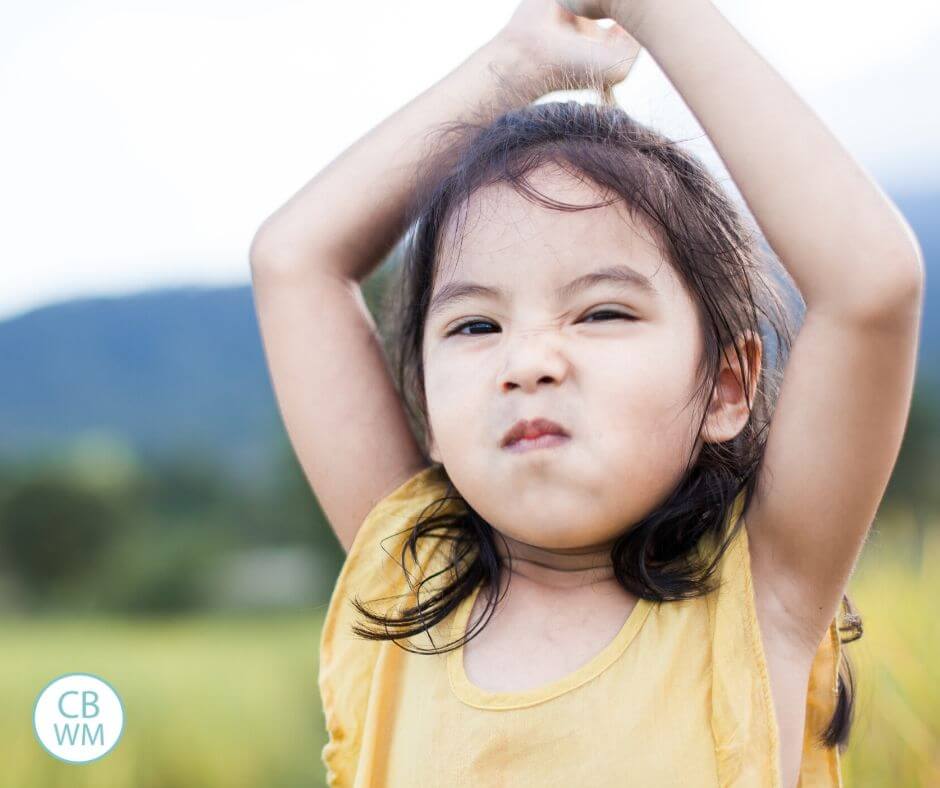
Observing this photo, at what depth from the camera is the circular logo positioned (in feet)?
3.84

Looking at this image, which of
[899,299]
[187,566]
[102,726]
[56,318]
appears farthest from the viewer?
[187,566]

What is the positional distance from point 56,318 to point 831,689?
1730 mm

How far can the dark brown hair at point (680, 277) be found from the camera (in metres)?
0.86

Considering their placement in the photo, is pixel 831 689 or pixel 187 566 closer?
pixel 831 689

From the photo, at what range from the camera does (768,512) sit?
82 centimetres

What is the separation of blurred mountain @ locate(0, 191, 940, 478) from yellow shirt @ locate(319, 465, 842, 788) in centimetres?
148

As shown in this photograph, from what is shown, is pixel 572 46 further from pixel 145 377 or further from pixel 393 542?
pixel 145 377

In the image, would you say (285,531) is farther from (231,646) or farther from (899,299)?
(899,299)

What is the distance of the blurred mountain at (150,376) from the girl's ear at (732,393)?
1.36 meters

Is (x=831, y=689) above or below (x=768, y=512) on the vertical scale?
below

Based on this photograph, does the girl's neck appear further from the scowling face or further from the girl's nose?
the girl's nose

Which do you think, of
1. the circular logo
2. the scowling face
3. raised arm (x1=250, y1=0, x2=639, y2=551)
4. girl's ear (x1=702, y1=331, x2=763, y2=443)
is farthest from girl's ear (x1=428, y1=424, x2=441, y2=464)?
the circular logo

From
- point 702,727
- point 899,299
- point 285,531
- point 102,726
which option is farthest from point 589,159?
point 285,531

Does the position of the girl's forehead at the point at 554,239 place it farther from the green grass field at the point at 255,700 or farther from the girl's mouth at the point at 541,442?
the green grass field at the point at 255,700
